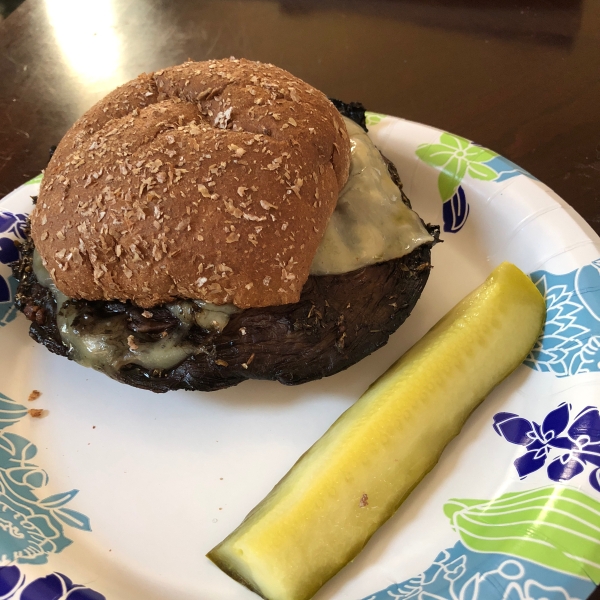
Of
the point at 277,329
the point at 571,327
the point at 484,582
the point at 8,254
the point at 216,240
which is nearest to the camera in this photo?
the point at 484,582

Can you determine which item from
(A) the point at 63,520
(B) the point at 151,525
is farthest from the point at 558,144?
(A) the point at 63,520

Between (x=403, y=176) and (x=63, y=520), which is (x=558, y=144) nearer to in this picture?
(x=403, y=176)

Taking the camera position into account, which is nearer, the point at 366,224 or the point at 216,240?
the point at 216,240

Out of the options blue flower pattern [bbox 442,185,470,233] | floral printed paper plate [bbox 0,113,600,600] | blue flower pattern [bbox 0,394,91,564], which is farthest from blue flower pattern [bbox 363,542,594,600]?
blue flower pattern [bbox 442,185,470,233]

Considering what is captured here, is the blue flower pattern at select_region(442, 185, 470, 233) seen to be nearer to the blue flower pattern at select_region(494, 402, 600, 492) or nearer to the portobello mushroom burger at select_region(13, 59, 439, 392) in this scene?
the portobello mushroom burger at select_region(13, 59, 439, 392)

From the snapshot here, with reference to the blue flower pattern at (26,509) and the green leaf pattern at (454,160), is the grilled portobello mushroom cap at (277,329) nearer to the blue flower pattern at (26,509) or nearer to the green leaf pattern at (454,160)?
the blue flower pattern at (26,509)

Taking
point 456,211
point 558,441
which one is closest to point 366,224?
point 456,211

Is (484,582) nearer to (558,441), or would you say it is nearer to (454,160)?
(558,441)
